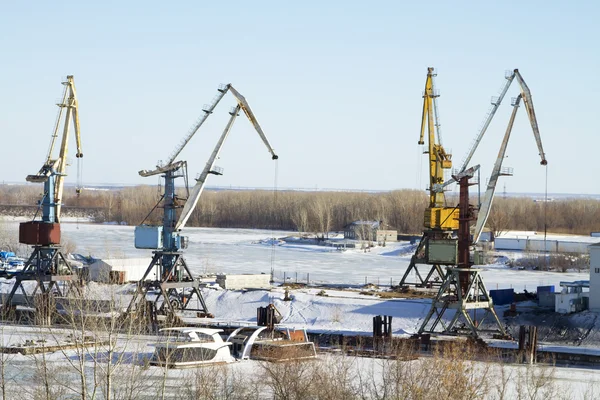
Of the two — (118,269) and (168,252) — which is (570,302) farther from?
(118,269)

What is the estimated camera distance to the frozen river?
73.0 meters

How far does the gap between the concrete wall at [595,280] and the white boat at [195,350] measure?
18299mm

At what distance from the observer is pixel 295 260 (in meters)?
88.5

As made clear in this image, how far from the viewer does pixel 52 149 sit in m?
59.2

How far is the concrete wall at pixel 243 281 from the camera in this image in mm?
63969

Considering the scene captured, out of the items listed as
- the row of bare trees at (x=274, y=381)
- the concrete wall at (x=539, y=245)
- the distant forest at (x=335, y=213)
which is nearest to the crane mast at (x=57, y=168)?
the row of bare trees at (x=274, y=381)

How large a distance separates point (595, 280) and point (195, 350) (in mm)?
20032

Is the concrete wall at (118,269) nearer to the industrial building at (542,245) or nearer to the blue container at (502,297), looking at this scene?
the blue container at (502,297)

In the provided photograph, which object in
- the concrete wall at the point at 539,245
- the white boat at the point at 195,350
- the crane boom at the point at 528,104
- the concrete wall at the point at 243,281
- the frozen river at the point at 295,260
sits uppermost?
the crane boom at the point at 528,104

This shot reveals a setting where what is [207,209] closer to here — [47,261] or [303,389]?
[47,261]

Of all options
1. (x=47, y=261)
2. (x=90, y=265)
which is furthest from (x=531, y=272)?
(x=47, y=261)

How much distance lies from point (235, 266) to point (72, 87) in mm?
22998

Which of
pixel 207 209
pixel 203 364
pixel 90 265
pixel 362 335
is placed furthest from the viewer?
pixel 207 209

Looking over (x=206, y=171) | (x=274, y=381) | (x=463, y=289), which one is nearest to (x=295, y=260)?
(x=206, y=171)
